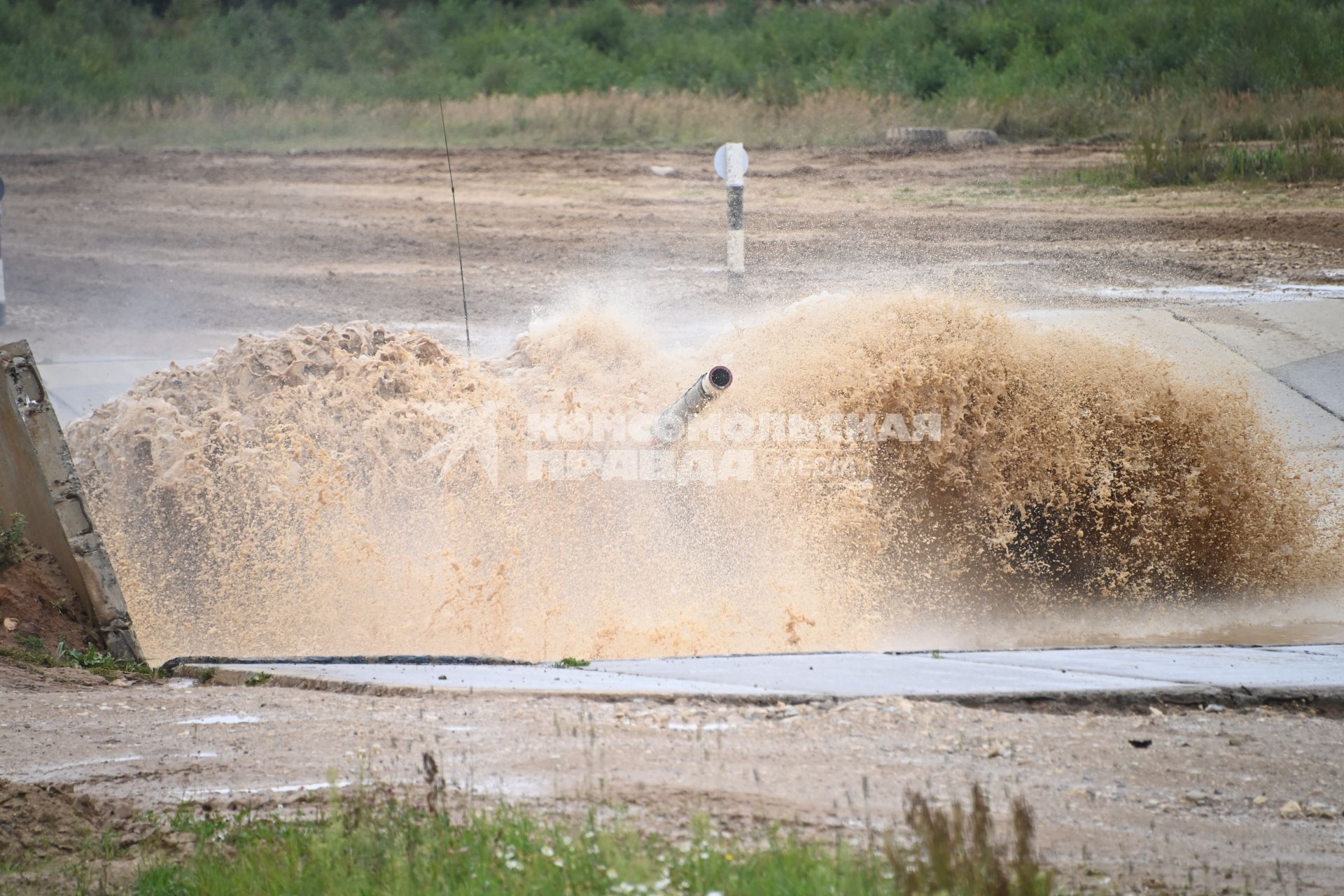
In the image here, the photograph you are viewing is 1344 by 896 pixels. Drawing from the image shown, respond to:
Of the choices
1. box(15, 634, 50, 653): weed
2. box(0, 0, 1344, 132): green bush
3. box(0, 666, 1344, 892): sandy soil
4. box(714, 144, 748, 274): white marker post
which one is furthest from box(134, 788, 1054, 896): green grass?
box(0, 0, 1344, 132): green bush

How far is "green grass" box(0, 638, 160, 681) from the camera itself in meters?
5.88

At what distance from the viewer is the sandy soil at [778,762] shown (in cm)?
388

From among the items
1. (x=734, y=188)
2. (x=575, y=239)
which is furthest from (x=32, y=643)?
(x=575, y=239)

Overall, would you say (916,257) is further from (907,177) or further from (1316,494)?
(1316,494)

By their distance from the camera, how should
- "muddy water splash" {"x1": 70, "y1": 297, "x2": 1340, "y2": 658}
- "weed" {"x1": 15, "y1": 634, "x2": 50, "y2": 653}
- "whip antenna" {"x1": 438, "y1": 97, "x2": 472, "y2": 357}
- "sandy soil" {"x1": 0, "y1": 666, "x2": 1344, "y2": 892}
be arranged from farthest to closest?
"whip antenna" {"x1": 438, "y1": 97, "x2": 472, "y2": 357} → "muddy water splash" {"x1": 70, "y1": 297, "x2": 1340, "y2": 658} → "weed" {"x1": 15, "y1": 634, "x2": 50, "y2": 653} → "sandy soil" {"x1": 0, "y1": 666, "x2": 1344, "y2": 892}

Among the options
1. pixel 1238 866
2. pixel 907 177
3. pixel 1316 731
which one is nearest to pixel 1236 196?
pixel 907 177

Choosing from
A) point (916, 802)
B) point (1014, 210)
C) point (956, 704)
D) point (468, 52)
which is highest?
point (468, 52)

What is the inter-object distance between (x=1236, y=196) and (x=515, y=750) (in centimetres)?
1389

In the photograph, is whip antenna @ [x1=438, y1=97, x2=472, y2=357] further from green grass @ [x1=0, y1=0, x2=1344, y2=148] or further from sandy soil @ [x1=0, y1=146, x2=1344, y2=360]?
green grass @ [x1=0, y1=0, x2=1344, y2=148]

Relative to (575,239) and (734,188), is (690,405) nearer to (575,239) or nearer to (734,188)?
(734,188)

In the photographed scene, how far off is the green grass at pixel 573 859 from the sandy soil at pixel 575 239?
8.57m

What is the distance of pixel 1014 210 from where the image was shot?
16.0 m

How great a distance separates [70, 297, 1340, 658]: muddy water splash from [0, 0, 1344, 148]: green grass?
1054cm

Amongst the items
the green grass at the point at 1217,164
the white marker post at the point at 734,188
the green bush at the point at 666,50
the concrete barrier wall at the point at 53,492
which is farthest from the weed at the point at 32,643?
the green bush at the point at 666,50
